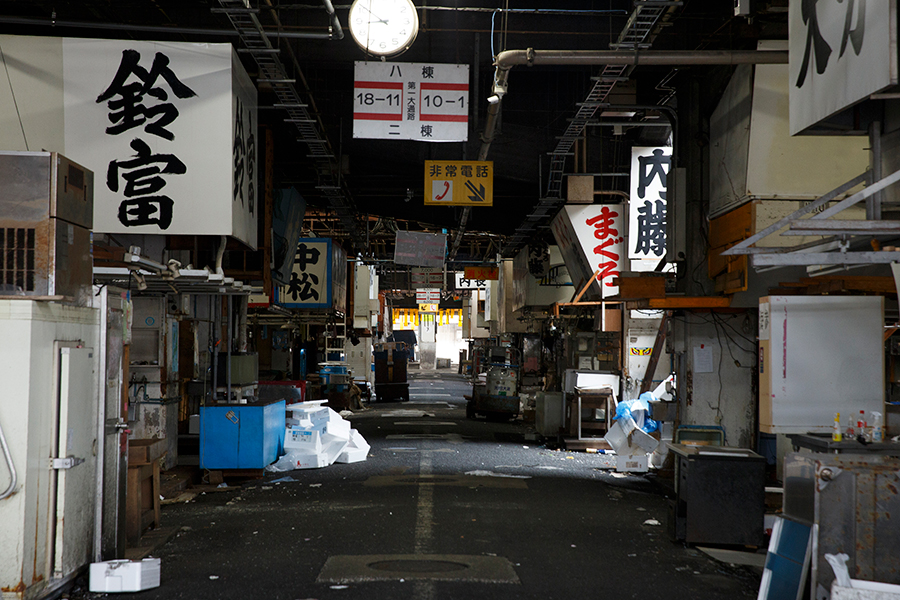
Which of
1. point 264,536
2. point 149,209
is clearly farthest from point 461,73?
point 264,536

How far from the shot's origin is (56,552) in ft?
20.8

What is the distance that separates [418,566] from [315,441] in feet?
22.0

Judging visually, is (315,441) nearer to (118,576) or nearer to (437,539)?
(437,539)

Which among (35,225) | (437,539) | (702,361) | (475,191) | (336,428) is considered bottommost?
(437,539)

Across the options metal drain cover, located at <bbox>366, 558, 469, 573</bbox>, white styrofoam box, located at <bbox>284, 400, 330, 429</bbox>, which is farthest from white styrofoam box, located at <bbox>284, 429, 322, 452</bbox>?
metal drain cover, located at <bbox>366, 558, 469, 573</bbox>

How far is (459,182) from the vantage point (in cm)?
1454

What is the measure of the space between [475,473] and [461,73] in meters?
6.36

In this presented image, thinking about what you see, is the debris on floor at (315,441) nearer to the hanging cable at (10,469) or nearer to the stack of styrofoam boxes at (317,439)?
the stack of styrofoam boxes at (317,439)

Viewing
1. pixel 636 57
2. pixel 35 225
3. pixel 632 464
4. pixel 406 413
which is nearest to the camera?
pixel 35 225

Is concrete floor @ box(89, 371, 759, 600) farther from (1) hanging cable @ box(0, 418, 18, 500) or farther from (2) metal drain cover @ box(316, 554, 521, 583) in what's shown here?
(1) hanging cable @ box(0, 418, 18, 500)

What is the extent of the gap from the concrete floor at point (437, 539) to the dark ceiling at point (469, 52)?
592cm

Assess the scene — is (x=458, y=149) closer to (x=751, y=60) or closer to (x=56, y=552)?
(x=751, y=60)

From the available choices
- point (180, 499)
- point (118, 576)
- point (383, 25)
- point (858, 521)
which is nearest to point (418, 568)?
point (118, 576)

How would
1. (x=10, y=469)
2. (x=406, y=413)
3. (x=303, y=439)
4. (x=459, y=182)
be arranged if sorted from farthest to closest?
(x=406, y=413) → (x=459, y=182) → (x=303, y=439) → (x=10, y=469)
